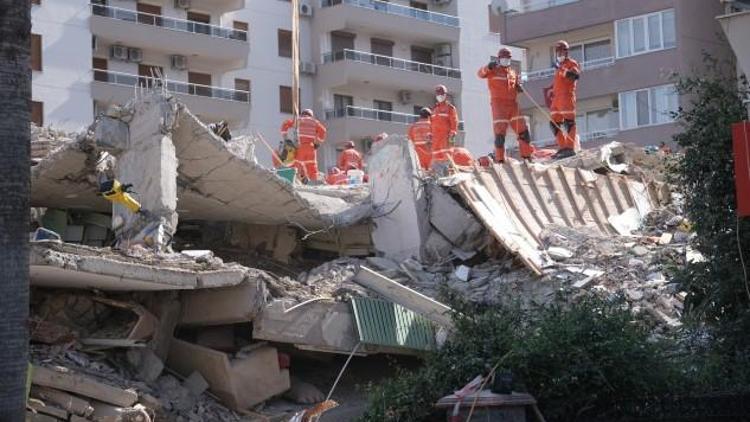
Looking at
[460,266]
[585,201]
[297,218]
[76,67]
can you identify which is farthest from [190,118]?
[76,67]

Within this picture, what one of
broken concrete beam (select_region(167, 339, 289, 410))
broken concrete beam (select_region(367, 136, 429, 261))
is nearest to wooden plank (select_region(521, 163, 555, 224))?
broken concrete beam (select_region(367, 136, 429, 261))

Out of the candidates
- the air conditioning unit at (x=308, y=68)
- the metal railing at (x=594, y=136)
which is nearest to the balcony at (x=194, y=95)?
the air conditioning unit at (x=308, y=68)

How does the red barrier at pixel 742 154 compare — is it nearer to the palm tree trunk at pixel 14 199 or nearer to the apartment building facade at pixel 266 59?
the palm tree trunk at pixel 14 199

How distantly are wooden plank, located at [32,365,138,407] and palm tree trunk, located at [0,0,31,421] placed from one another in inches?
A: 230

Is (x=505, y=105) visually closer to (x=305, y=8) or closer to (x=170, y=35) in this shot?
(x=170, y=35)

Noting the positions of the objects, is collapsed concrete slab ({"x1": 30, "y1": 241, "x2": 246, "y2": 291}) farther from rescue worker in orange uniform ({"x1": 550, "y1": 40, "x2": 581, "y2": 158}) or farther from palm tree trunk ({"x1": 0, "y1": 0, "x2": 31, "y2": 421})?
rescue worker in orange uniform ({"x1": 550, "y1": 40, "x2": 581, "y2": 158})

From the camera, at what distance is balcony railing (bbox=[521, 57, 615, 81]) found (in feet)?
146

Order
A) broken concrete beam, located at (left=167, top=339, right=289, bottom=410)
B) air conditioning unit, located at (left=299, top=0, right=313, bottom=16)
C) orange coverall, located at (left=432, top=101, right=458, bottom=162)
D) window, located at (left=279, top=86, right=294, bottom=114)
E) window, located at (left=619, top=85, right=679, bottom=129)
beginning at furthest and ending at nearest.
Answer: air conditioning unit, located at (left=299, top=0, right=313, bottom=16) → window, located at (left=279, top=86, right=294, bottom=114) → window, located at (left=619, top=85, right=679, bottom=129) → orange coverall, located at (left=432, top=101, right=458, bottom=162) → broken concrete beam, located at (left=167, top=339, right=289, bottom=410)

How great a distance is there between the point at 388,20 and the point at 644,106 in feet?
38.6

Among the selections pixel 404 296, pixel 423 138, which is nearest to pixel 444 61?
pixel 423 138

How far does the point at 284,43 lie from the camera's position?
4931cm

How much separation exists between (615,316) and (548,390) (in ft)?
3.06

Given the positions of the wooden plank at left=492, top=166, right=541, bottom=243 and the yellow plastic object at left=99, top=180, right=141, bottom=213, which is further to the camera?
the wooden plank at left=492, top=166, right=541, bottom=243

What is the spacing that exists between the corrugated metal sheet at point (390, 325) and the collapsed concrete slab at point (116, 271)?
5.17ft
